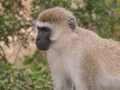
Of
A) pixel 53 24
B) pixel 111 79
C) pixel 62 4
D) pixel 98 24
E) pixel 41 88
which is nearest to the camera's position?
pixel 53 24

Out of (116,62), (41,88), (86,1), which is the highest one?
(86,1)

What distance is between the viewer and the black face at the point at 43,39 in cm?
354

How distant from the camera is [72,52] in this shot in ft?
12.0

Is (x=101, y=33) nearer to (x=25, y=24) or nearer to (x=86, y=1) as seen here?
(x=86, y=1)

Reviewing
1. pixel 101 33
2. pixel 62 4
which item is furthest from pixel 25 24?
pixel 101 33

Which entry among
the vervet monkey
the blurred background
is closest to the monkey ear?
the vervet monkey

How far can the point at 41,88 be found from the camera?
4.14 m

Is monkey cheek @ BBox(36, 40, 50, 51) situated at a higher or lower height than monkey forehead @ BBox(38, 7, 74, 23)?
lower

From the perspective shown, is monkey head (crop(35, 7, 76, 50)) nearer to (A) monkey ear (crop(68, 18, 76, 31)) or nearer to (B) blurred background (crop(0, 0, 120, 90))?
(A) monkey ear (crop(68, 18, 76, 31))

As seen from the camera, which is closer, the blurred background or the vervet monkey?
the vervet monkey

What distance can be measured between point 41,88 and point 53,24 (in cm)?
93

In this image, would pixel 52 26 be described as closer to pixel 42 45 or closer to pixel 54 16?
pixel 54 16

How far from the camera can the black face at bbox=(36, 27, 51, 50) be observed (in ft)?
11.6

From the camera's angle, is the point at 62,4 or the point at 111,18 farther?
the point at 111,18
